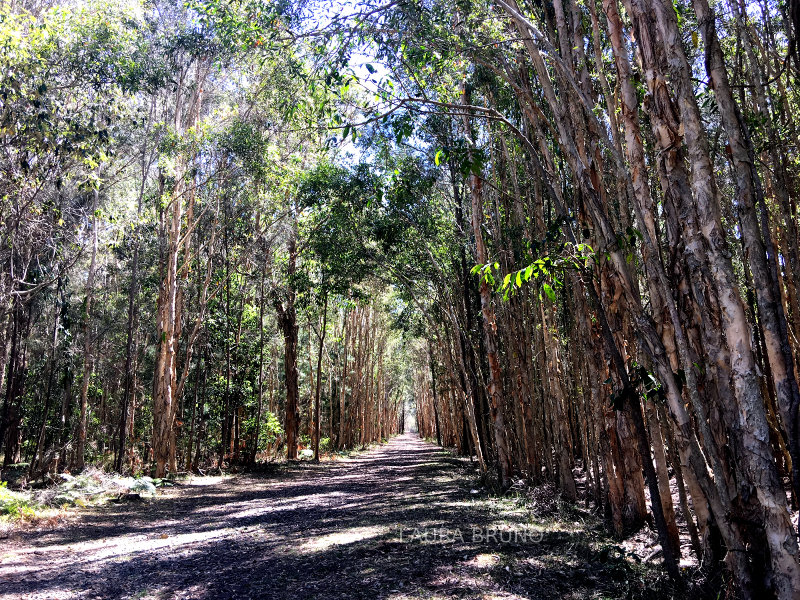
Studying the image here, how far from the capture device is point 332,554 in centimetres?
556

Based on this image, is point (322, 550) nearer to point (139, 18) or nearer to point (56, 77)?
point (56, 77)

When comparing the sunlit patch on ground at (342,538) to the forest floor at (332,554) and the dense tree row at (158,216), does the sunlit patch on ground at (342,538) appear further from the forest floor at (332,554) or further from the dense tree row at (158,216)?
the dense tree row at (158,216)

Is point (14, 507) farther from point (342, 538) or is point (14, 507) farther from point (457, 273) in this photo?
point (457, 273)

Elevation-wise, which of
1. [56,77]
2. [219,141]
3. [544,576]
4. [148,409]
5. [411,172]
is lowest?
[544,576]

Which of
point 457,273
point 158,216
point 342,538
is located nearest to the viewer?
point 342,538

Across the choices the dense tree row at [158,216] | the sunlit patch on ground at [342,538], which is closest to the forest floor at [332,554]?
the sunlit patch on ground at [342,538]

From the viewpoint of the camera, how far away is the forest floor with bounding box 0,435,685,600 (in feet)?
14.3

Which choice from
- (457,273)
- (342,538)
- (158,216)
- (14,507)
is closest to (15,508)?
(14,507)

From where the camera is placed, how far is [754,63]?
4777 mm

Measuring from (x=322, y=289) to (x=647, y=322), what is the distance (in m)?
13.0

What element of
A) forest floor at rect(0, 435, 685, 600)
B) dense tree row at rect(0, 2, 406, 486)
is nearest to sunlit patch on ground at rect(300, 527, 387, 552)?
forest floor at rect(0, 435, 685, 600)

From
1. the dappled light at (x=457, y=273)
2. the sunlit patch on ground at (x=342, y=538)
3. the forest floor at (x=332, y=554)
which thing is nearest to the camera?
the dappled light at (x=457, y=273)

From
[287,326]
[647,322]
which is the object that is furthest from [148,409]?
[647,322]

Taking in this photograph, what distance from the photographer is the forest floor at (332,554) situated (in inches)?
171
